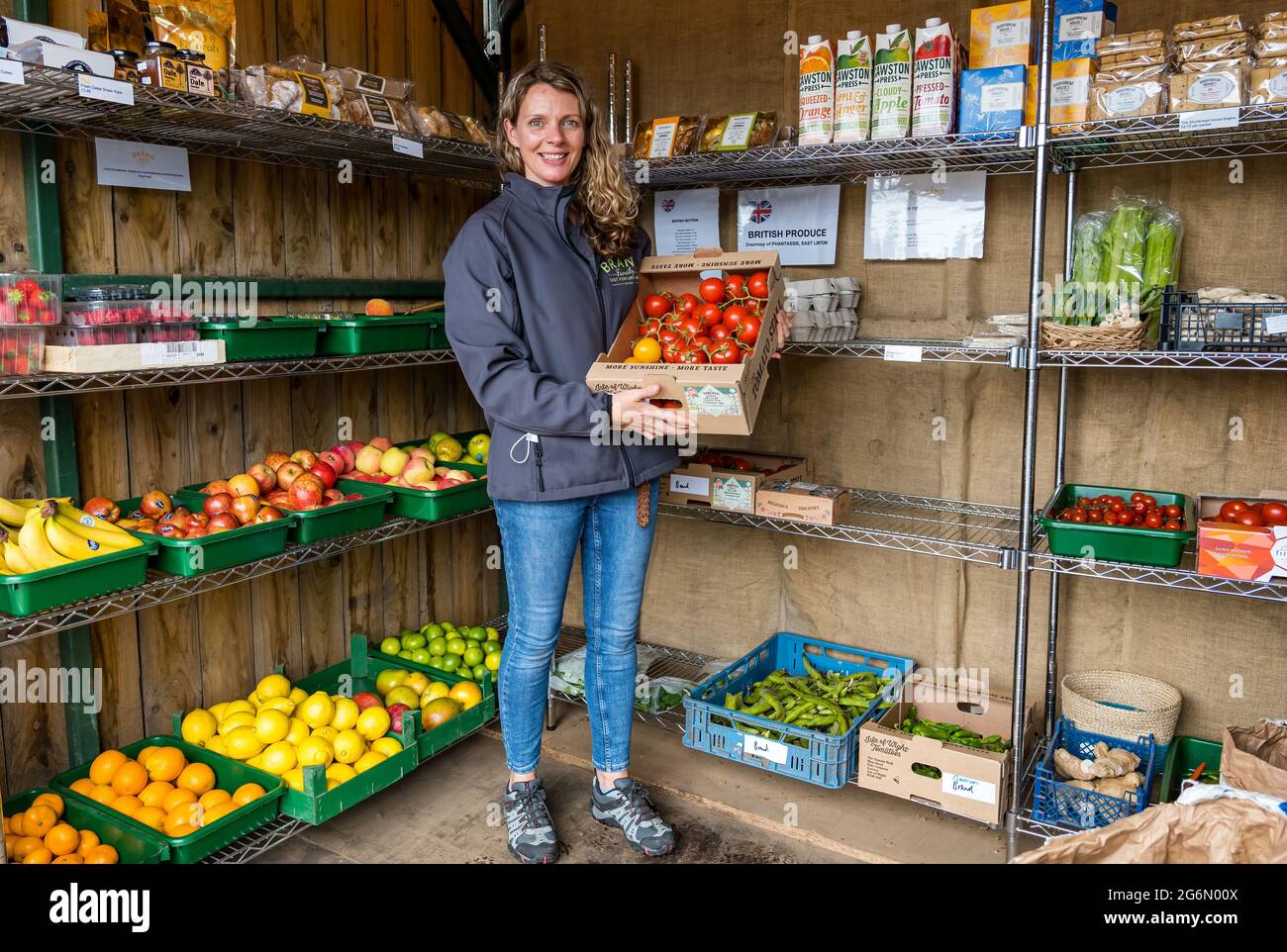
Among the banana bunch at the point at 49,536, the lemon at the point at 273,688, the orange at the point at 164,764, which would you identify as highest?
the banana bunch at the point at 49,536

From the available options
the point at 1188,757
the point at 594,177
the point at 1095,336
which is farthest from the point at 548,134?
the point at 1188,757

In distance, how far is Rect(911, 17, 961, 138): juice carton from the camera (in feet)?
8.04

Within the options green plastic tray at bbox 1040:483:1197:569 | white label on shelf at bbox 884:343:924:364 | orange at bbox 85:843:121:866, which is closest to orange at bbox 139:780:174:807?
orange at bbox 85:843:121:866

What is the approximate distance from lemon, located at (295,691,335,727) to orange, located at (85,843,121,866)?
573mm

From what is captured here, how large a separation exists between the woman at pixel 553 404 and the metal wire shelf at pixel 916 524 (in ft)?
1.84

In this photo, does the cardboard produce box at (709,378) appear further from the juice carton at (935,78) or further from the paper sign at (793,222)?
the paper sign at (793,222)

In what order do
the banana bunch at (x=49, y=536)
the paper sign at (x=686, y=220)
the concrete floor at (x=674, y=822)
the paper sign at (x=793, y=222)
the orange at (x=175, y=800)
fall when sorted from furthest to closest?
the paper sign at (x=686, y=220), the paper sign at (x=793, y=222), the concrete floor at (x=674, y=822), the orange at (x=175, y=800), the banana bunch at (x=49, y=536)

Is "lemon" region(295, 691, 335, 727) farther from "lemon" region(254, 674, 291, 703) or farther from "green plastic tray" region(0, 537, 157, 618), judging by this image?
"green plastic tray" region(0, 537, 157, 618)

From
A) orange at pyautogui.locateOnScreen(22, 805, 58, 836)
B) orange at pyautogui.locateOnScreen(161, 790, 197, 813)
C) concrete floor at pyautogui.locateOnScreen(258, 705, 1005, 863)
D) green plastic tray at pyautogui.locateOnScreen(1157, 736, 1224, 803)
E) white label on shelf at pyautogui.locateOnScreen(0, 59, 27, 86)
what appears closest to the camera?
white label on shelf at pyautogui.locateOnScreen(0, 59, 27, 86)

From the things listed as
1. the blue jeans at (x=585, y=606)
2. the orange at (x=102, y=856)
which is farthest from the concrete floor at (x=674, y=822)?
the orange at (x=102, y=856)

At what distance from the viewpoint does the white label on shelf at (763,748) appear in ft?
8.83

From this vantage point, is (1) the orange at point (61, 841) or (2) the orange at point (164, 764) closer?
(1) the orange at point (61, 841)

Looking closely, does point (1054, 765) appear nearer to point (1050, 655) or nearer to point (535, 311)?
point (1050, 655)
